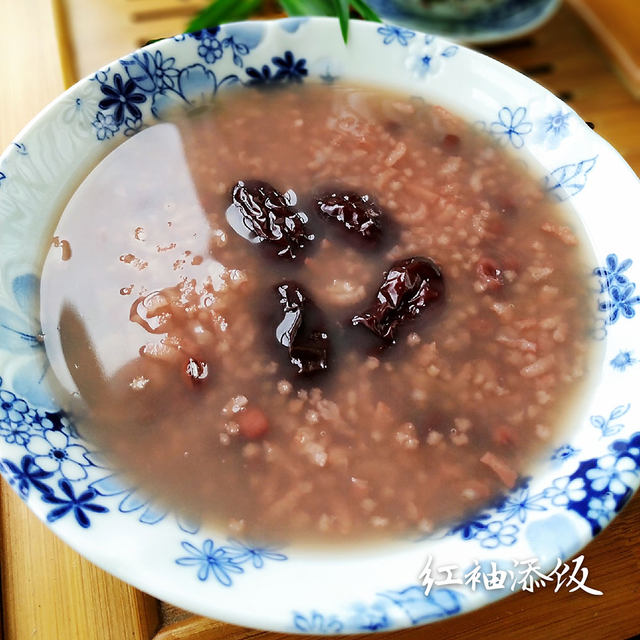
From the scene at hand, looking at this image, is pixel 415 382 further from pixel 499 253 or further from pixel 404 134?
pixel 404 134

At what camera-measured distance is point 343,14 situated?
2416mm

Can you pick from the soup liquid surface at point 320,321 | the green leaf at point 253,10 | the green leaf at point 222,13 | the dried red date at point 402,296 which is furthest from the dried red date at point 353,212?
the green leaf at point 222,13

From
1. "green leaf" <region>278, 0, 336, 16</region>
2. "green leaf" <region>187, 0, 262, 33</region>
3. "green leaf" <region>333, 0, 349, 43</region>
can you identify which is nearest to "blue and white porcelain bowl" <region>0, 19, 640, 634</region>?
"green leaf" <region>333, 0, 349, 43</region>

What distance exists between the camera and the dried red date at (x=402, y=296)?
189 cm

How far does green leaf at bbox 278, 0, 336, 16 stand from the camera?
2.62m

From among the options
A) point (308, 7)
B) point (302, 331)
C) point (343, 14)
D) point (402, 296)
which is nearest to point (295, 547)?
point (302, 331)

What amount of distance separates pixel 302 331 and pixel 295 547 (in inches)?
22.9

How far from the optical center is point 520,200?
2.22m

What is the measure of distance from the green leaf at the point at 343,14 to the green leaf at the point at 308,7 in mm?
66

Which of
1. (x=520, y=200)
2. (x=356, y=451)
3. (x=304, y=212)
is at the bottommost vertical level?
(x=356, y=451)

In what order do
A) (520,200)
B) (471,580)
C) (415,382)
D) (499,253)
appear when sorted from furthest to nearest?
1. (520,200)
2. (499,253)
3. (415,382)
4. (471,580)

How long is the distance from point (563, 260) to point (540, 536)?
0.93 metres

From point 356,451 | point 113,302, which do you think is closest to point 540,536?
point 356,451

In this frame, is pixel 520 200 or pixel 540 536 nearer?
pixel 540 536
